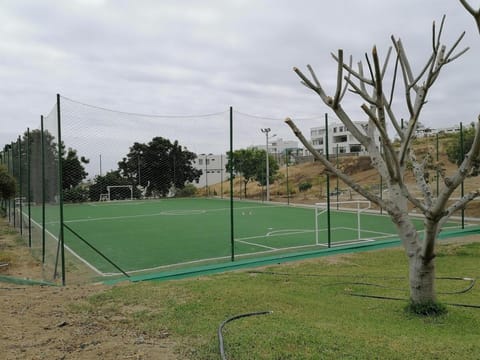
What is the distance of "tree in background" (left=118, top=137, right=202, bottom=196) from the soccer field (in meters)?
3.84

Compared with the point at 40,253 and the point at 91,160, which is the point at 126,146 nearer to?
the point at 91,160

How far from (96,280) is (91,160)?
12149mm

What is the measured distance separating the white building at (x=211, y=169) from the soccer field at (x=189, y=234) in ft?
26.1

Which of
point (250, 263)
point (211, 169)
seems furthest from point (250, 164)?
point (250, 263)

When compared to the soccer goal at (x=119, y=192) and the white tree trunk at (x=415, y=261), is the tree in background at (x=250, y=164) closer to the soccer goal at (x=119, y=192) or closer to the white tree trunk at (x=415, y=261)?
the soccer goal at (x=119, y=192)

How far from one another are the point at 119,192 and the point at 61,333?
21839mm

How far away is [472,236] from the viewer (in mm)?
11008

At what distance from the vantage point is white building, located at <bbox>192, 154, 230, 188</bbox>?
92.9ft

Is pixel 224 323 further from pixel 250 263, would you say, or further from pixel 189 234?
pixel 189 234

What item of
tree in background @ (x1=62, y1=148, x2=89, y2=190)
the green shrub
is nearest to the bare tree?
tree in background @ (x1=62, y1=148, x2=89, y2=190)

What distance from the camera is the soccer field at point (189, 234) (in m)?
8.80

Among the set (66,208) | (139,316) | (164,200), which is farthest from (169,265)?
(164,200)

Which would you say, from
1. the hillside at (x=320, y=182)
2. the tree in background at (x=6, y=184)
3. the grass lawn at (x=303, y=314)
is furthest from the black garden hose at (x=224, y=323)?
the hillside at (x=320, y=182)

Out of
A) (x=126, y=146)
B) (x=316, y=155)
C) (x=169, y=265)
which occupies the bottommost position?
(x=169, y=265)
